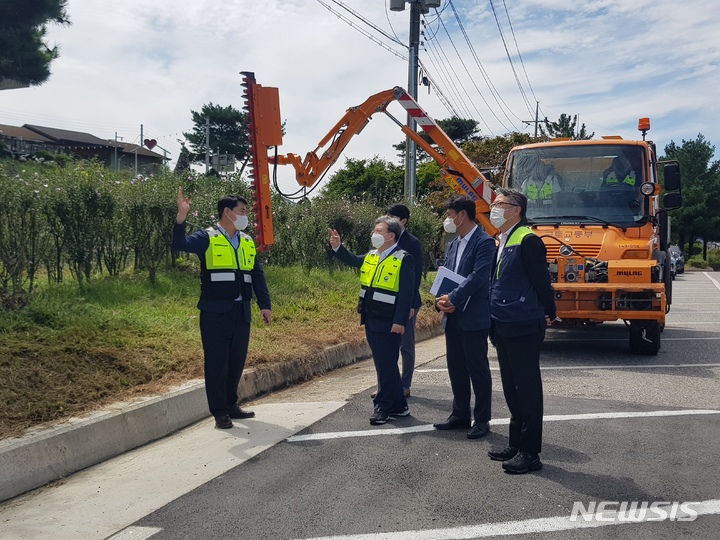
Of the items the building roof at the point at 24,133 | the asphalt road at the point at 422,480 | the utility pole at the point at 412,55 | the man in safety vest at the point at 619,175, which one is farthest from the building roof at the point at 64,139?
the asphalt road at the point at 422,480

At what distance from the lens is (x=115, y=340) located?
729 cm

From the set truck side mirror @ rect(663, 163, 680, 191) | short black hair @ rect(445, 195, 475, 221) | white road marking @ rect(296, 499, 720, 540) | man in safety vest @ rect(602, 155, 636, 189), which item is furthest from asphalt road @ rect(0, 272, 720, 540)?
truck side mirror @ rect(663, 163, 680, 191)

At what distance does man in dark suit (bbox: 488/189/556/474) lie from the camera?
5191mm

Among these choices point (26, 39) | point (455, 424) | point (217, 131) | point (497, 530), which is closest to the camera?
point (497, 530)

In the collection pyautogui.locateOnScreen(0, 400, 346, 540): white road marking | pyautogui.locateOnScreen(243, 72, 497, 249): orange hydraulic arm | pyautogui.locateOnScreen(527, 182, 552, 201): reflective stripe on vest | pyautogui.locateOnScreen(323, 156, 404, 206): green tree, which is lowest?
pyautogui.locateOnScreen(0, 400, 346, 540): white road marking

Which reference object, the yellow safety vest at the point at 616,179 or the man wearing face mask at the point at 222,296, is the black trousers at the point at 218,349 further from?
the yellow safety vest at the point at 616,179

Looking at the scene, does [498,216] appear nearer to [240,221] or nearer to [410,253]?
[410,253]

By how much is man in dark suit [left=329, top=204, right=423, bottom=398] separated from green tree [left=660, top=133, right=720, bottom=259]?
5179 cm

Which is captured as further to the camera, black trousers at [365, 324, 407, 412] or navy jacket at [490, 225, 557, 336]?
black trousers at [365, 324, 407, 412]

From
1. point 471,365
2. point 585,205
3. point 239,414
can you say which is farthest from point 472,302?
point 585,205

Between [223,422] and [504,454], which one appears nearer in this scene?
[504,454]

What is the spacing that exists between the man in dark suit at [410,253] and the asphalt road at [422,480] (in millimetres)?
385

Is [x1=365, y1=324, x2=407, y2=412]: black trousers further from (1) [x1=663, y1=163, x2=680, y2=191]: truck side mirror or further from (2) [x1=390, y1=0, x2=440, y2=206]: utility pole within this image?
(2) [x1=390, y1=0, x2=440, y2=206]: utility pole

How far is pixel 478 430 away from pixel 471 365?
0.51 m
